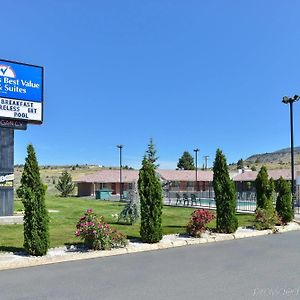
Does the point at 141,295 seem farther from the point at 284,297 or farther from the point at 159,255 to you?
the point at 159,255

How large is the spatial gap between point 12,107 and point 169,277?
43.4ft

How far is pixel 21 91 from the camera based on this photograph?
1925 centimetres

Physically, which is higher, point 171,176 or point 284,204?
point 171,176

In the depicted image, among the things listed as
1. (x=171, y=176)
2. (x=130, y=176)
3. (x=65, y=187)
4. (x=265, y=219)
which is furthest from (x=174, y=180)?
(x=265, y=219)

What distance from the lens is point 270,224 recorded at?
15719 mm

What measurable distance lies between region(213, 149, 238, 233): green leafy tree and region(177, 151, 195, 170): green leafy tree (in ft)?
262

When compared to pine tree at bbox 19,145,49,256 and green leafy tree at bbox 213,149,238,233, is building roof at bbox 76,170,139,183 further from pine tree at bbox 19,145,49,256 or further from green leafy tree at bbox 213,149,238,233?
pine tree at bbox 19,145,49,256

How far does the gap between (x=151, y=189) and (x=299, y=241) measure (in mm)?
4730

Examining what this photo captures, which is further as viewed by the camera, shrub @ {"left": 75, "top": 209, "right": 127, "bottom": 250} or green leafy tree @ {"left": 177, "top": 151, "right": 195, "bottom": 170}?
green leafy tree @ {"left": 177, "top": 151, "right": 195, "bottom": 170}

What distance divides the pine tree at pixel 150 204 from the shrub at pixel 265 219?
4.98 m

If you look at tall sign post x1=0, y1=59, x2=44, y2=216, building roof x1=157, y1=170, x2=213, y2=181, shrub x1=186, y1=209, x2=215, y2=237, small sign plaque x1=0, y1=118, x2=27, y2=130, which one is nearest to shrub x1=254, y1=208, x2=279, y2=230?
shrub x1=186, y1=209, x2=215, y2=237

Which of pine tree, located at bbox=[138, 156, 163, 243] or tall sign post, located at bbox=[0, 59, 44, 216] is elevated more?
tall sign post, located at bbox=[0, 59, 44, 216]

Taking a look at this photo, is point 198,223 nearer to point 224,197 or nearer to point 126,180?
point 224,197

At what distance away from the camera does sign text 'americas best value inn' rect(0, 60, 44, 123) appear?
1869cm
